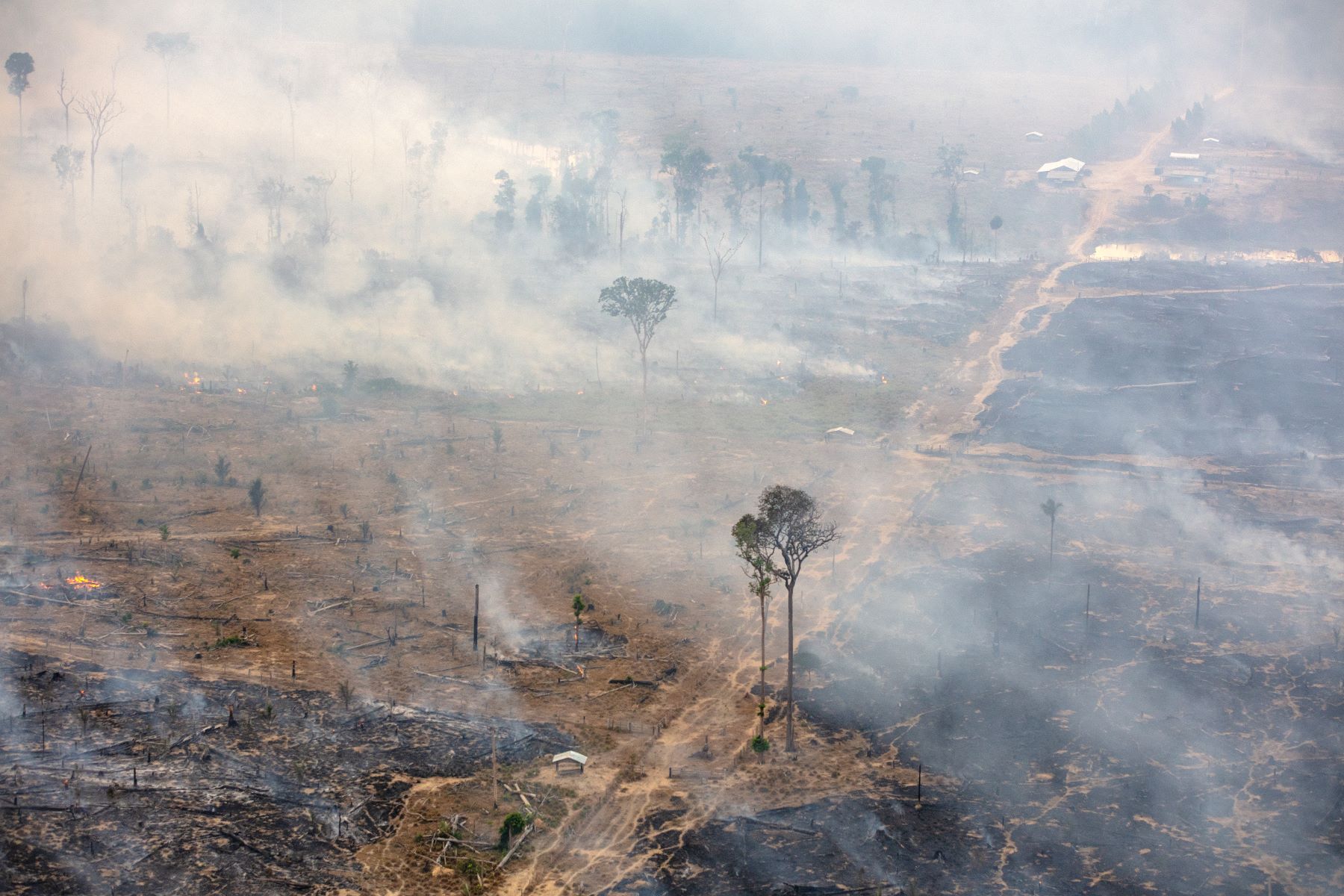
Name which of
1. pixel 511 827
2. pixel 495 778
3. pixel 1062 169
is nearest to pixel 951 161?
pixel 1062 169

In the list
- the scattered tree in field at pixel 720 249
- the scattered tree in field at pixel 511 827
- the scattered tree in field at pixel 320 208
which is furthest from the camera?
the scattered tree in field at pixel 720 249

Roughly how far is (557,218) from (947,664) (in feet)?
312

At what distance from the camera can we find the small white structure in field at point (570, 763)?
137 feet

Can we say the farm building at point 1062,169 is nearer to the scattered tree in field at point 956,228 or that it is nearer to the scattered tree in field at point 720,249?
the scattered tree in field at point 956,228

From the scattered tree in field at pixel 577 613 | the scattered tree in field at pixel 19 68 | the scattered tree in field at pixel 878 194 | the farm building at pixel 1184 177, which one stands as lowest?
the scattered tree in field at pixel 577 613

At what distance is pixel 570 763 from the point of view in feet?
139

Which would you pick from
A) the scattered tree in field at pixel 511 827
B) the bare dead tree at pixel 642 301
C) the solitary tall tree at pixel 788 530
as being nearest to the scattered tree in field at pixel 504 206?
the bare dead tree at pixel 642 301

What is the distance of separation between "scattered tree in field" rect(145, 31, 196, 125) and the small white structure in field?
128327 mm

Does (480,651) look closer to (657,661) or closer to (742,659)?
(657,661)

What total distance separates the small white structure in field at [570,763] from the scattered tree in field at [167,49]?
128 meters

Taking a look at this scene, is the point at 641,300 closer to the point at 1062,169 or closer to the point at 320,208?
the point at 320,208

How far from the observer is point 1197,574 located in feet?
196

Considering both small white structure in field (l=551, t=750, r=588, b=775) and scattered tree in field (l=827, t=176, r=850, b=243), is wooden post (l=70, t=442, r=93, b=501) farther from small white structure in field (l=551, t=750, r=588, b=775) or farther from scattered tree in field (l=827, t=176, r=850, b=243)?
scattered tree in field (l=827, t=176, r=850, b=243)

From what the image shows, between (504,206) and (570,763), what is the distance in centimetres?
10826
